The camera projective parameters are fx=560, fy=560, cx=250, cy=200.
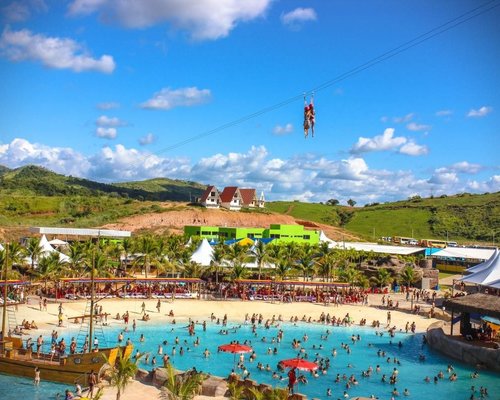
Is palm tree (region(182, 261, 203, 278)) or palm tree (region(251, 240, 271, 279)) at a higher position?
palm tree (region(251, 240, 271, 279))

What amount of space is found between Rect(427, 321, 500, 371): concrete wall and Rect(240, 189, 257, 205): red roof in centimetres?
9257

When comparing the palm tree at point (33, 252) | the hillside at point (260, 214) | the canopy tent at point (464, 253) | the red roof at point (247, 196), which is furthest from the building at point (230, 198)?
the palm tree at point (33, 252)

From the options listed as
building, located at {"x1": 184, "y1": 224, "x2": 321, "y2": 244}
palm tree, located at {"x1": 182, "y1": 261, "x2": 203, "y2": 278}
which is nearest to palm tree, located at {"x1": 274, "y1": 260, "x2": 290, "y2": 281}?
palm tree, located at {"x1": 182, "y1": 261, "x2": 203, "y2": 278}

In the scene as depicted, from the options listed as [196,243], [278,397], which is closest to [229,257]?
[196,243]

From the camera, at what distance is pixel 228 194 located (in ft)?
413

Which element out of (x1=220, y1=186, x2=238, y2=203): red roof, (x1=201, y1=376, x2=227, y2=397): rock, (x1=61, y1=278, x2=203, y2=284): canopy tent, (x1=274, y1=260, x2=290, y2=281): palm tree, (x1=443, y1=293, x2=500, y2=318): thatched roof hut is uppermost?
(x1=220, y1=186, x2=238, y2=203): red roof

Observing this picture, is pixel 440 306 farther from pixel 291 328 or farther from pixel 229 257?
pixel 229 257

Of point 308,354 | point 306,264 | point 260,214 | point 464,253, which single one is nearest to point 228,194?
point 260,214

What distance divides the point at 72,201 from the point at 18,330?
3131 inches

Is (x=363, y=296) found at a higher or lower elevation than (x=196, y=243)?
lower

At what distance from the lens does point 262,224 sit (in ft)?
359

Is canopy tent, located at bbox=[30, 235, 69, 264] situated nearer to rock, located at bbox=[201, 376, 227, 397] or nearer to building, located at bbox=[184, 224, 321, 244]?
building, located at bbox=[184, 224, 321, 244]

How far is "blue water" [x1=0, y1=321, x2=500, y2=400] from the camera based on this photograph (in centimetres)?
3228

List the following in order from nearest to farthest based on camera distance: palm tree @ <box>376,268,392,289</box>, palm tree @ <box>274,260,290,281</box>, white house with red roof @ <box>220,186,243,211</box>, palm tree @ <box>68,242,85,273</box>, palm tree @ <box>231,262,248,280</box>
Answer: palm tree @ <box>68,242,85,273</box>
palm tree @ <box>231,262,248,280</box>
palm tree @ <box>274,260,290,281</box>
palm tree @ <box>376,268,392,289</box>
white house with red roof @ <box>220,186,243,211</box>
